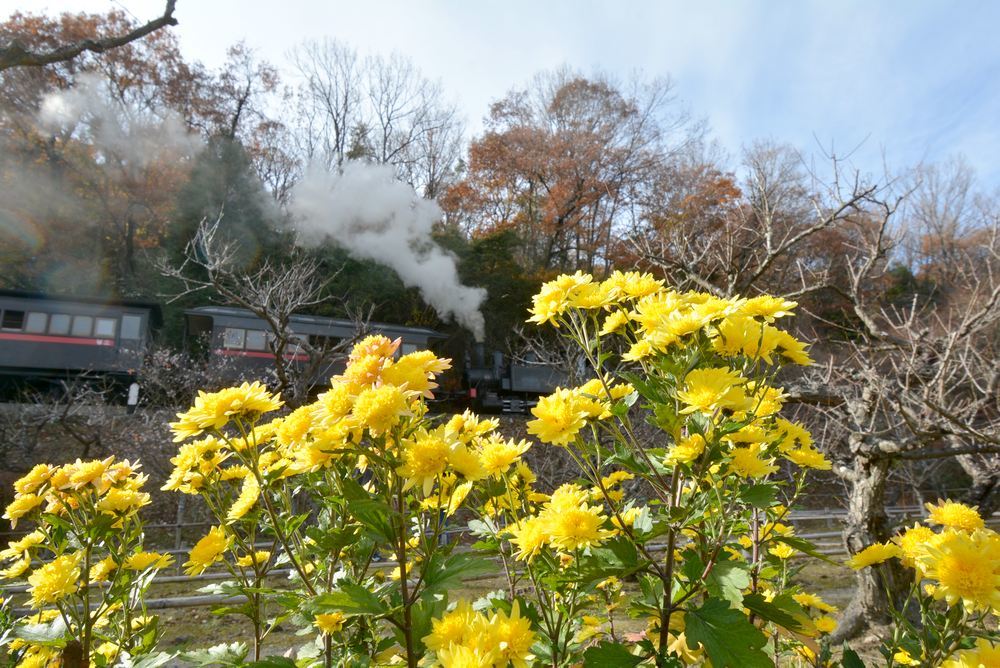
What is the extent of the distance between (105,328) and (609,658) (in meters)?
14.7

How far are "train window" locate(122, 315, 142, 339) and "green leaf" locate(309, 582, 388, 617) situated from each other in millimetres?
14202

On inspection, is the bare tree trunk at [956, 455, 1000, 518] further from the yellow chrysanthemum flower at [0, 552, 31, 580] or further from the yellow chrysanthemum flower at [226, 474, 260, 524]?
the yellow chrysanthemum flower at [0, 552, 31, 580]

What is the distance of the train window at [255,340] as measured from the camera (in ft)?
40.3

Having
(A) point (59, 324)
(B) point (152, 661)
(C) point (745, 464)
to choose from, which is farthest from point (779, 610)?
(A) point (59, 324)

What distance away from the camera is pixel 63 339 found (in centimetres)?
1176

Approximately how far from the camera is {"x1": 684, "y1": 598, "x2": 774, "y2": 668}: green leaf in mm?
1018

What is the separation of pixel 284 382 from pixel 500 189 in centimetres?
1462

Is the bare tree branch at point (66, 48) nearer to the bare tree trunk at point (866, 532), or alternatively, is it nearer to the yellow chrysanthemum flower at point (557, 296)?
the yellow chrysanthemum flower at point (557, 296)

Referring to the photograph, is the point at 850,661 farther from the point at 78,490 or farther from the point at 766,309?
the point at 78,490

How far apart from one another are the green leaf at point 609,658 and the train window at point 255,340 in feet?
41.3

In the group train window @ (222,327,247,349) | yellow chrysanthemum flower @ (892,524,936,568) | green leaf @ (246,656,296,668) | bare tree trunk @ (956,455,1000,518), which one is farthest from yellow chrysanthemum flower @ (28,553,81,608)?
train window @ (222,327,247,349)

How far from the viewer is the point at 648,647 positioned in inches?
45.7

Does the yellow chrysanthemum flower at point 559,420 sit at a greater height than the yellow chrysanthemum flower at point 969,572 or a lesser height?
greater

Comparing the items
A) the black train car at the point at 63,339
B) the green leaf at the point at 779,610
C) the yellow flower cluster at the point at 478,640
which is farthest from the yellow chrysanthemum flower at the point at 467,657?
the black train car at the point at 63,339
